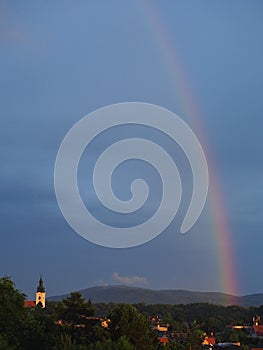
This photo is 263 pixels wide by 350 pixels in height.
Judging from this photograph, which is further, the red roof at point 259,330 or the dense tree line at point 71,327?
the red roof at point 259,330

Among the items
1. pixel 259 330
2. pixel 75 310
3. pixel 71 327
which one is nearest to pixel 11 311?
pixel 71 327

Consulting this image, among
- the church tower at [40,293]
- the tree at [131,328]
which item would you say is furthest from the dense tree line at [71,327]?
the church tower at [40,293]

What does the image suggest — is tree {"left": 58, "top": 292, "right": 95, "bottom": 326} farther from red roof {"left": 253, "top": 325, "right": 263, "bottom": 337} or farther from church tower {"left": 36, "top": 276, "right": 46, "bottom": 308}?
church tower {"left": 36, "top": 276, "right": 46, "bottom": 308}

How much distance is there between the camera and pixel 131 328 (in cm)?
4938

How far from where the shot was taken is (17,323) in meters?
43.2

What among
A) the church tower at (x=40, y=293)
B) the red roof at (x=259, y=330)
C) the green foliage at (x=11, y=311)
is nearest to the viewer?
the green foliage at (x=11, y=311)

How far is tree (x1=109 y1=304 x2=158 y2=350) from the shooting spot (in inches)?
1924

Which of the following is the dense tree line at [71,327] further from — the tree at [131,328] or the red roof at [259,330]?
the red roof at [259,330]

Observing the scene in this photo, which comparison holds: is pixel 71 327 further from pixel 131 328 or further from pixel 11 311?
pixel 11 311

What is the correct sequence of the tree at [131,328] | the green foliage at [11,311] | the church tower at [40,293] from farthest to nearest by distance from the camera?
the church tower at [40,293]
the tree at [131,328]
the green foliage at [11,311]

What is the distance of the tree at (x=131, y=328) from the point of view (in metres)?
48.9

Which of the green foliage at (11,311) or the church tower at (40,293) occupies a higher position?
the church tower at (40,293)

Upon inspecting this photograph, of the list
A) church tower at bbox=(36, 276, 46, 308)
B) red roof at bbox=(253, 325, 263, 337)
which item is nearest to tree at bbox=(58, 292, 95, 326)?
red roof at bbox=(253, 325, 263, 337)

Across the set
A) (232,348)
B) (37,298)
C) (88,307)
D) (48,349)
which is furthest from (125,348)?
(37,298)
